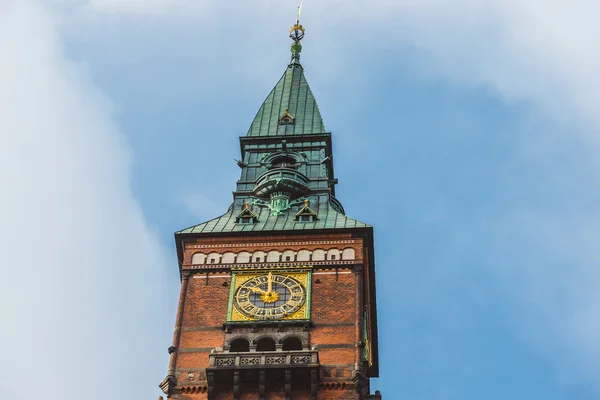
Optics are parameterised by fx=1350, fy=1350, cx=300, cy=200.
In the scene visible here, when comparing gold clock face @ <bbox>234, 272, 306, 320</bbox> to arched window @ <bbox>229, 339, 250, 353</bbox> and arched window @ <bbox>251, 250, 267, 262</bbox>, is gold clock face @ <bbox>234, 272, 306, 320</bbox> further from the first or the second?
arched window @ <bbox>229, 339, 250, 353</bbox>

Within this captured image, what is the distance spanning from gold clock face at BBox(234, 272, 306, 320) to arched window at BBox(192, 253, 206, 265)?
246 cm

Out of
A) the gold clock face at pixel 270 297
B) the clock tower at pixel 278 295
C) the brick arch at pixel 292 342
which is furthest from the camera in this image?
the gold clock face at pixel 270 297

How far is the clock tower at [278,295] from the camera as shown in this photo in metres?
47.5

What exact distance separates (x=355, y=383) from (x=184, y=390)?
6.08 meters

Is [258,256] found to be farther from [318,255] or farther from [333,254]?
[333,254]

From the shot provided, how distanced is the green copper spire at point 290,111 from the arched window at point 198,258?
1111 centimetres

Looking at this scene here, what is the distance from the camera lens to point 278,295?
51.3 meters

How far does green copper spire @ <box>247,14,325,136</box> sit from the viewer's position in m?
63.9

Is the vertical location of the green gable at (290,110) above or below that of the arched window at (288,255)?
above

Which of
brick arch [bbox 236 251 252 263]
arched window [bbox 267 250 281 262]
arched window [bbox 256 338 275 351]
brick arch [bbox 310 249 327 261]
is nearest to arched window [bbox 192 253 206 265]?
brick arch [bbox 236 251 252 263]

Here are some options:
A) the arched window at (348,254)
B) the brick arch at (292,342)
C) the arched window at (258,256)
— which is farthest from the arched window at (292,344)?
the arched window at (348,254)

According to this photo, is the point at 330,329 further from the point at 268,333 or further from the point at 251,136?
the point at 251,136

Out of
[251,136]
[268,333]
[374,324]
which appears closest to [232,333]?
[268,333]

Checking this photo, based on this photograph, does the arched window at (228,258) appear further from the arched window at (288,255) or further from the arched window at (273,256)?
the arched window at (288,255)
